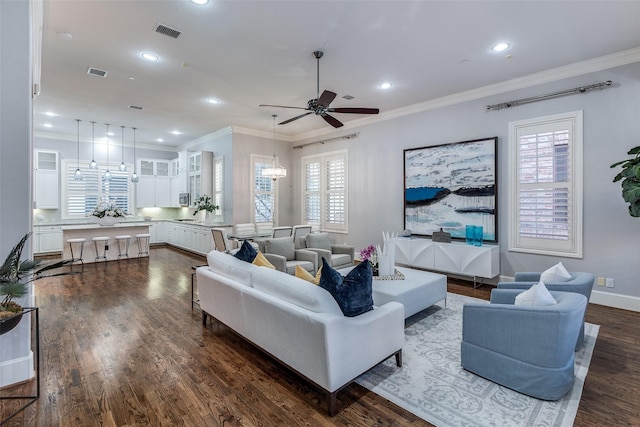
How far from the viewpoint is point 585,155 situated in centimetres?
432

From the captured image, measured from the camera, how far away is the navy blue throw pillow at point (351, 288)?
2270 mm

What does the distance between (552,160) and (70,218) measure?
11.8 metres

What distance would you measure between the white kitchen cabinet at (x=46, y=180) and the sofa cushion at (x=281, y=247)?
24.9 ft

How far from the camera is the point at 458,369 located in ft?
8.72

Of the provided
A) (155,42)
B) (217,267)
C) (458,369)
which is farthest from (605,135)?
(155,42)

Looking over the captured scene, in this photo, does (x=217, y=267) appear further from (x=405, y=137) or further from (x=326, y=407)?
(x=405, y=137)

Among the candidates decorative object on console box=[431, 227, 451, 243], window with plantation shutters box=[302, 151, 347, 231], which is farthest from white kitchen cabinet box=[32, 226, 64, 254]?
decorative object on console box=[431, 227, 451, 243]

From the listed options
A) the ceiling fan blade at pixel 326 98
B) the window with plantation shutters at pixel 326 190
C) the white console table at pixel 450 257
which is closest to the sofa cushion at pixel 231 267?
the ceiling fan blade at pixel 326 98

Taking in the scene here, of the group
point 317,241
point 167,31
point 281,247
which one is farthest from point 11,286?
point 317,241

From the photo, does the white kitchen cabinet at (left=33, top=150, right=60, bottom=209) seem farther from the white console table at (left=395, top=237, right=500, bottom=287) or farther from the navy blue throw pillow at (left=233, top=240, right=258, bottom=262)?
the white console table at (left=395, top=237, right=500, bottom=287)

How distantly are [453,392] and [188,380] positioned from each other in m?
2.13

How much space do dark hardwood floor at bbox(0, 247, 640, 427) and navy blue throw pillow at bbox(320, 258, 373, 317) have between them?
68 centimetres

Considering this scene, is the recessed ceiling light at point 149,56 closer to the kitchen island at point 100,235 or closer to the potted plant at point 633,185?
the kitchen island at point 100,235

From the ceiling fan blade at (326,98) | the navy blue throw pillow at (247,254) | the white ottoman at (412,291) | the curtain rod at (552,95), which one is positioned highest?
the curtain rod at (552,95)
